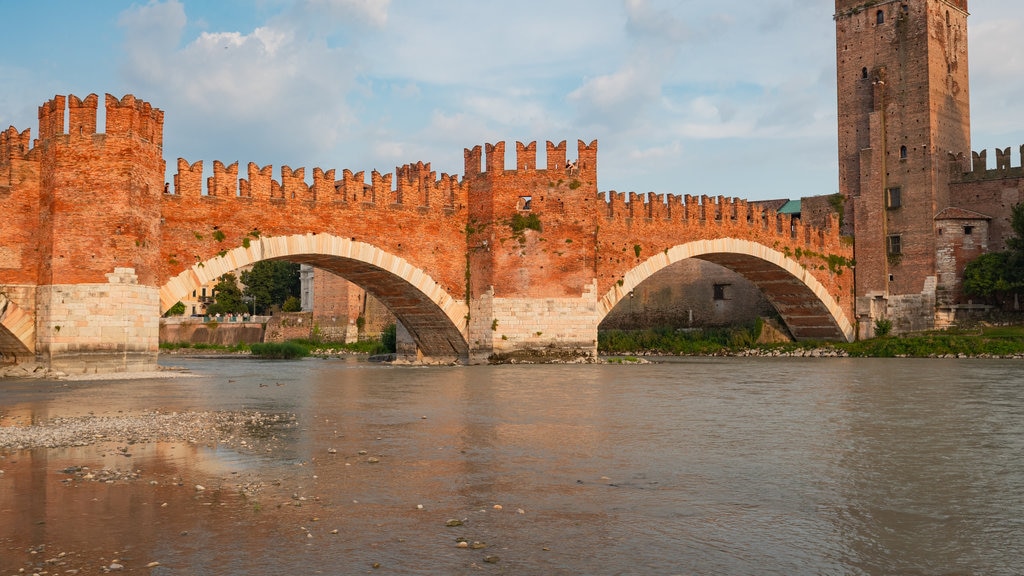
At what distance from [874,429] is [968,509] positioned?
4669mm

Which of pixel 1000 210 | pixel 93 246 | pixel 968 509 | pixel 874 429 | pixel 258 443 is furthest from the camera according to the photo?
pixel 1000 210

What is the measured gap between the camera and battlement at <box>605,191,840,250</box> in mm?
28125

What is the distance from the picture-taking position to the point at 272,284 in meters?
63.5

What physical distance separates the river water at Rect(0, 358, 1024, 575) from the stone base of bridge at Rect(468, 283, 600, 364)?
37.0 ft

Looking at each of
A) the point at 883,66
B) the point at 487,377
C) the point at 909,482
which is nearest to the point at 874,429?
the point at 909,482

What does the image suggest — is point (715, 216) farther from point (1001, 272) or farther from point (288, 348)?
point (288, 348)

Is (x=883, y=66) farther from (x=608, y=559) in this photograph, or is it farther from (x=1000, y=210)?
(x=608, y=559)

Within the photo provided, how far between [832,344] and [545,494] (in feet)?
103

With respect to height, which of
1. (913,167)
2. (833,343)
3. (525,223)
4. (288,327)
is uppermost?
(913,167)

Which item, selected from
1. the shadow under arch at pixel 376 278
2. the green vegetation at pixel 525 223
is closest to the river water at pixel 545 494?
the shadow under arch at pixel 376 278

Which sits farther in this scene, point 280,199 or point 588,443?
point 280,199

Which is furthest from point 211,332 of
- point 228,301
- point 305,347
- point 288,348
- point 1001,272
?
point 1001,272

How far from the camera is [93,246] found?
18.1m

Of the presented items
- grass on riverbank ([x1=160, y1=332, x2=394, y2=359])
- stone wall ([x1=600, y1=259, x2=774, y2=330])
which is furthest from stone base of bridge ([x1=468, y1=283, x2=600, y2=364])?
stone wall ([x1=600, y1=259, x2=774, y2=330])
